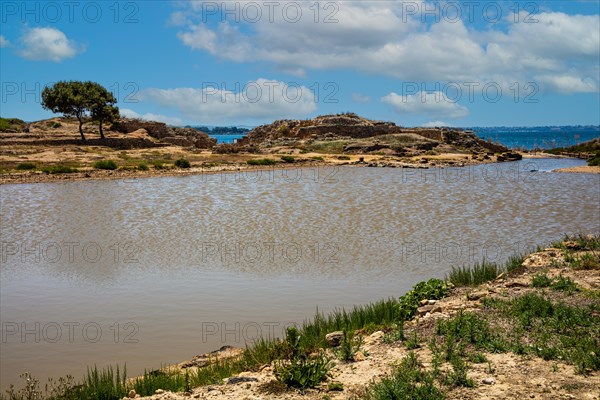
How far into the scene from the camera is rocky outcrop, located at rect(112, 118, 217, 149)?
58.6 m

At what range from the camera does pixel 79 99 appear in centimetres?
5109

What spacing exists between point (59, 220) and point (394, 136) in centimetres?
4313

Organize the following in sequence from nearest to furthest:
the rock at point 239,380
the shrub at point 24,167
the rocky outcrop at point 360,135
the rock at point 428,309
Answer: the rock at point 239,380
the rock at point 428,309
the shrub at point 24,167
the rocky outcrop at point 360,135

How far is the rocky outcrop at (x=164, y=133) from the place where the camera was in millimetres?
58594

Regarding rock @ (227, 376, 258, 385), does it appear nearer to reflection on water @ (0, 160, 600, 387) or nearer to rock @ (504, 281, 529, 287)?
reflection on water @ (0, 160, 600, 387)

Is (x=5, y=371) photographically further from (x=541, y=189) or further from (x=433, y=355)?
(x=541, y=189)

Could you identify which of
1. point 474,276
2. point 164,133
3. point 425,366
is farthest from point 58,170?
point 425,366

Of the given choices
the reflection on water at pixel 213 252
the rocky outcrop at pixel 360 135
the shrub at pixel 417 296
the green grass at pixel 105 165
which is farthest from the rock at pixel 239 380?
the rocky outcrop at pixel 360 135

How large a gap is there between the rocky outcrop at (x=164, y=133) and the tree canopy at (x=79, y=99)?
236 inches

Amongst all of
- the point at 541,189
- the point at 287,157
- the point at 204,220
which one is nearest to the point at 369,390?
the point at 204,220

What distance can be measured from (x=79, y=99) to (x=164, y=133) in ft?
37.5

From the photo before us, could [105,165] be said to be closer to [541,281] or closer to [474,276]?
[474,276]

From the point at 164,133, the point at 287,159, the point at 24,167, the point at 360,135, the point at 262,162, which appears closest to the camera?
the point at 24,167

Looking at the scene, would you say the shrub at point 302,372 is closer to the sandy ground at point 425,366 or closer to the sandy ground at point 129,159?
the sandy ground at point 425,366
